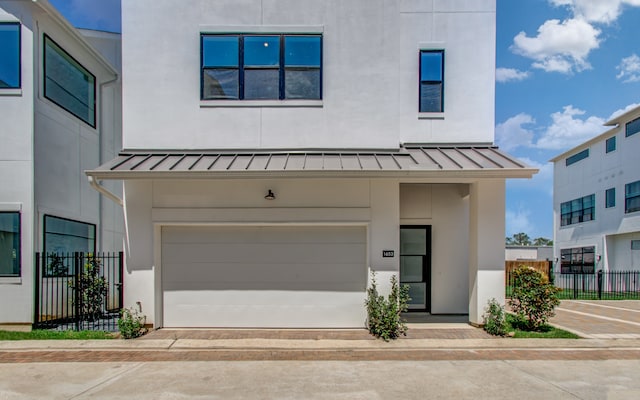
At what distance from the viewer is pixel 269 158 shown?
Answer: 899 centimetres

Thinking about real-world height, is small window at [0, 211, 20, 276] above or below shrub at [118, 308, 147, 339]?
above

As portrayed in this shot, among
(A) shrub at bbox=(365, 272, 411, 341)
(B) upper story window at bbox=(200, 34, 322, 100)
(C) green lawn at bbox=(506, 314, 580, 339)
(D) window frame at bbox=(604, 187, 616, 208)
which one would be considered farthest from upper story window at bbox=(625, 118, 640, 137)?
(B) upper story window at bbox=(200, 34, 322, 100)

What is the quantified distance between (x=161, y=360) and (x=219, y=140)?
16.1 feet

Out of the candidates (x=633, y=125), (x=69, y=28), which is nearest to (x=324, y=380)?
(x=69, y=28)

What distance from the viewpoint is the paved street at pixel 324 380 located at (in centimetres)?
552

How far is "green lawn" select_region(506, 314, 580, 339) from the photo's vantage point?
335 inches

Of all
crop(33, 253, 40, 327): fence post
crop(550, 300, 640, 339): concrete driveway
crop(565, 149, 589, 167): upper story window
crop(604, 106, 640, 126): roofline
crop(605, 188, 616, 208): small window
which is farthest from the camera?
crop(565, 149, 589, 167): upper story window

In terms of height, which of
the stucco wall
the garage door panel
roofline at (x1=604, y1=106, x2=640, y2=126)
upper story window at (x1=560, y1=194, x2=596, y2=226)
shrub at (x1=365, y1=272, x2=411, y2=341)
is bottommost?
shrub at (x1=365, y1=272, x2=411, y2=341)

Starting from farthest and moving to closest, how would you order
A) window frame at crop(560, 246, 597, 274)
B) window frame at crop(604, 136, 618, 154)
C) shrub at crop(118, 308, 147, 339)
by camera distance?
window frame at crop(560, 246, 597, 274)
window frame at crop(604, 136, 618, 154)
shrub at crop(118, 308, 147, 339)

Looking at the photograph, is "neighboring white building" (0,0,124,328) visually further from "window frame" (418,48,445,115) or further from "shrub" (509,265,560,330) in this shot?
"shrub" (509,265,560,330)

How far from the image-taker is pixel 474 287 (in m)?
9.12

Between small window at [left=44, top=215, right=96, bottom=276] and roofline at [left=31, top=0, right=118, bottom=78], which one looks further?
small window at [left=44, top=215, right=96, bottom=276]

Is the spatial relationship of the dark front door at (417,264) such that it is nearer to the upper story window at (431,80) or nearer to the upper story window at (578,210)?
the upper story window at (431,80)

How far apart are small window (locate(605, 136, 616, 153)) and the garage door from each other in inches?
842
